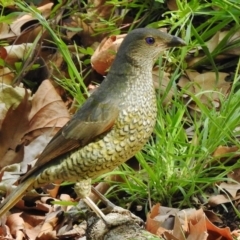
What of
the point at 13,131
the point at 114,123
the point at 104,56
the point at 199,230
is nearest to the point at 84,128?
the point at 114,123

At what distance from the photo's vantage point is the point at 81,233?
5.05 metres

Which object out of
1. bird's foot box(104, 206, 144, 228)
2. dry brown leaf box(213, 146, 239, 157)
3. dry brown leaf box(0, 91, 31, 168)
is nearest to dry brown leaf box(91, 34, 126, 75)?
dry brown leaf box(0, 91, 31, 168)

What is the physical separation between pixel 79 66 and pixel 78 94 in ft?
2.41

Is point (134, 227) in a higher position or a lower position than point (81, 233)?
higher

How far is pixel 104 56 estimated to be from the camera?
623cm

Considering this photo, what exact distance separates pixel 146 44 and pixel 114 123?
1.50 feet

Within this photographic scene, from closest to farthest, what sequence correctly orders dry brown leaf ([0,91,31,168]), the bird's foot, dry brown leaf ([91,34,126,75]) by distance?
the bird's foot
dry brown leaf ([0,91,31,168])
dry brown leaf ([91,34,126,75])

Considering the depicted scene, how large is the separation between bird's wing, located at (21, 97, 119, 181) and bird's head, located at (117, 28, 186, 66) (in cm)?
28

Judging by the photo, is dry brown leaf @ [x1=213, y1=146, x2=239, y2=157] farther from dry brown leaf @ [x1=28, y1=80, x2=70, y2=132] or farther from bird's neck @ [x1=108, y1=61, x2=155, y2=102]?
dry brown leaf @ [x1=28, y1=80, x2=70, y2=132]

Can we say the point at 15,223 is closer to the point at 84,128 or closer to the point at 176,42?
the point at 84,128

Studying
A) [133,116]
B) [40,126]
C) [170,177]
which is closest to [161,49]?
[133,116]

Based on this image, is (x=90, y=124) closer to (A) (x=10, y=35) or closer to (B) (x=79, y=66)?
(B) (x=79, y=66)

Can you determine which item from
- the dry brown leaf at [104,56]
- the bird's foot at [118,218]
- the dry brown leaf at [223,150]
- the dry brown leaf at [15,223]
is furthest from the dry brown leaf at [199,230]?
the dry brown leaf at [104,56]

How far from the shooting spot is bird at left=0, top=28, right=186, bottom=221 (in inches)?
178
